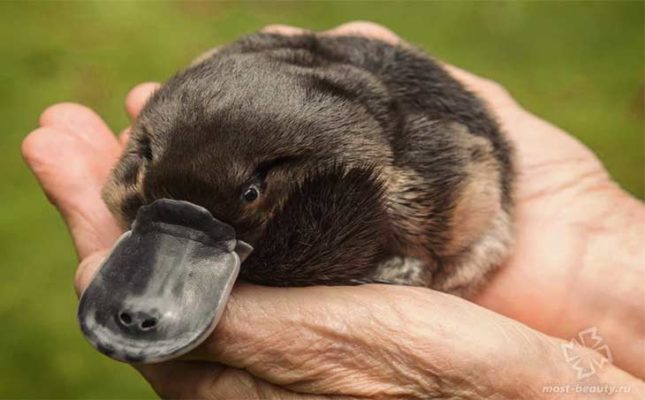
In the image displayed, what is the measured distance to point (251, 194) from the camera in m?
1.40

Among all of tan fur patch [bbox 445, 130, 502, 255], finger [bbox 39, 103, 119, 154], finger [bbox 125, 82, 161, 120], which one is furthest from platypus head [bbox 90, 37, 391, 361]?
finger [bbox 125, 82, 161, 120]

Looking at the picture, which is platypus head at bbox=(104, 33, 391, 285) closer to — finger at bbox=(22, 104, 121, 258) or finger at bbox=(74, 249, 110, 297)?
finger at bbox=(74, 249, 110, 297)

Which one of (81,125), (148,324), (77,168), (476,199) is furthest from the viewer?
(81,125)

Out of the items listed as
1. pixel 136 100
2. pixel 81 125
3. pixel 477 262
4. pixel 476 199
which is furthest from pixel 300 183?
pixel 136 100

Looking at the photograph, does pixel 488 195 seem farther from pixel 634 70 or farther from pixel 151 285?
pixel 634 70

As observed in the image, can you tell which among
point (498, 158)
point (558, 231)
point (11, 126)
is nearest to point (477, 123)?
point (498, 158)

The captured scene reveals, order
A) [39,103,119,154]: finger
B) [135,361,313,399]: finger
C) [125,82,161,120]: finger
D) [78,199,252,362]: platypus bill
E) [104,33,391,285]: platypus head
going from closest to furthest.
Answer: [78,199,252,362]: platypus bill → [104,33,391,285]: platypus head → [135,361,313,399]: finger → [39,103,119,154]: finger → [125,82,161,120]: finger

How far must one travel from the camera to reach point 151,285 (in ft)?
4.22

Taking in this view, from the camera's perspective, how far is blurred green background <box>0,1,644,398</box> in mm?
3555

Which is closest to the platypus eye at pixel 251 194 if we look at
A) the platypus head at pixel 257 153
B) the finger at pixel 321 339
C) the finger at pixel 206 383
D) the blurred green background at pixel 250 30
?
the platypus head at pixel 257 153

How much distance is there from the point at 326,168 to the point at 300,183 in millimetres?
59

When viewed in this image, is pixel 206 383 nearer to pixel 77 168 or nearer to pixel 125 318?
pixel 125 318

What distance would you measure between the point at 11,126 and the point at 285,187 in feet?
8.93

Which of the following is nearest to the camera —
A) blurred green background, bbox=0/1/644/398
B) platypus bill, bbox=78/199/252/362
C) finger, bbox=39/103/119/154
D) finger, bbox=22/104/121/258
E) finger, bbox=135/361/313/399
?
platypus bill, bbox=78/199/252/362
